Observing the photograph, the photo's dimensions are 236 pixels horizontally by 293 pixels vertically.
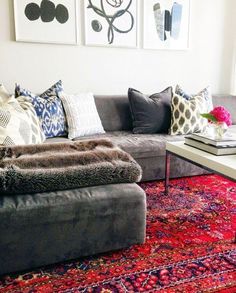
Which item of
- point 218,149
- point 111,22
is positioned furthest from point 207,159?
point 111,22

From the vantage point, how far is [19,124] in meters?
2.15

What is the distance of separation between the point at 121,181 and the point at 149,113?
1.35 metres

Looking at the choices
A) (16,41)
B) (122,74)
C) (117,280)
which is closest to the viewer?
(117,280)

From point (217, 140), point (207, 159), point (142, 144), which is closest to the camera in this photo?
point (207, 159)

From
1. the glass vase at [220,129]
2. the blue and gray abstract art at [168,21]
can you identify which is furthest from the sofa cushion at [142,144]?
the blue and gray abstract art at [168,21]

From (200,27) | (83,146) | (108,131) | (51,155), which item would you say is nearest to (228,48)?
(200,27)

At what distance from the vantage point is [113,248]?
173cm

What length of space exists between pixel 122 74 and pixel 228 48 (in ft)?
4.66

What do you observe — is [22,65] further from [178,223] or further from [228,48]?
[228,48]

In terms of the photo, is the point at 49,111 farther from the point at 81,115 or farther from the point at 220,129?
the point at 220,129

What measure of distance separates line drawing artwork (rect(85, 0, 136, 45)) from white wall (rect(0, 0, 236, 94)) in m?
0.15

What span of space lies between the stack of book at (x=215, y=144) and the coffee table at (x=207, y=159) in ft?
0.11

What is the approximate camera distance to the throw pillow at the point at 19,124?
2.03 metres

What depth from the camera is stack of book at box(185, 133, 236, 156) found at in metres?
2.03
